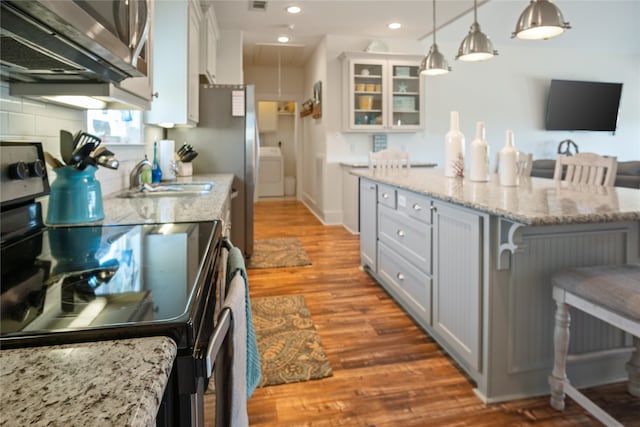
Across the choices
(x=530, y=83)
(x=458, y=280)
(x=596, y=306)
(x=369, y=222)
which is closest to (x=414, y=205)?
(x=458, y=280)

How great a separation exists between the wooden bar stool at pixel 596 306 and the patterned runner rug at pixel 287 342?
39.6 inches

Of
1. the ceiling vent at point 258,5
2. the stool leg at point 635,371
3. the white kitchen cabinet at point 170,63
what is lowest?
the stool leg at point 635,371

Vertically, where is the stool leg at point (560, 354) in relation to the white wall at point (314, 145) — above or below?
below

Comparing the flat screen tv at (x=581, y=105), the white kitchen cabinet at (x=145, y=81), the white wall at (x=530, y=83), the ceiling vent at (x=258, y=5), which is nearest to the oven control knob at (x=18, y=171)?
the white kitchen cabinet at (x=145, y=81)

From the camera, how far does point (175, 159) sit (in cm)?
326

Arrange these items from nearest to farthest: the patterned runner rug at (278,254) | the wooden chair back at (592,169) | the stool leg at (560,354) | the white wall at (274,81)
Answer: the stool leg at (560,354), the wooden chair back at (592,169), the patterned runner rug at (278,254), the white wall at (274,81)

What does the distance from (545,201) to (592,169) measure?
107cm

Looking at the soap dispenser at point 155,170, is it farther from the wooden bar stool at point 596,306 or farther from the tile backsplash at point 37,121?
the wooden bar stool at point 596,306

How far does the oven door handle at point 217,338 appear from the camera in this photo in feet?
1.88

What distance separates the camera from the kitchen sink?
7.30 ft

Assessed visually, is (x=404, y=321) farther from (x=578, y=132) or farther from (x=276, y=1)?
(x=578, y=132)

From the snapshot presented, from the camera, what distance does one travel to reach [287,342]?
236 centimetres

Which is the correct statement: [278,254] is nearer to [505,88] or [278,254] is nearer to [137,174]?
[137,174]

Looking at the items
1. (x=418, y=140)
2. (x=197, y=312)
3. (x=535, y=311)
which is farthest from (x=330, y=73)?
(x=197, y=312)
